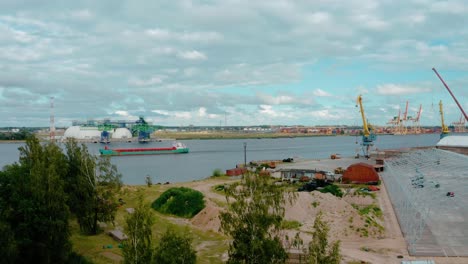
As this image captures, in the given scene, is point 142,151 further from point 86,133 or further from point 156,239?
point 156,239

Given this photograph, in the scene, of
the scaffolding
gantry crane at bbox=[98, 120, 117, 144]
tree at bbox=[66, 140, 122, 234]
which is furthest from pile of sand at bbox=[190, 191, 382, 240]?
gantry crane at bbox=[98, 120, 117, 144]

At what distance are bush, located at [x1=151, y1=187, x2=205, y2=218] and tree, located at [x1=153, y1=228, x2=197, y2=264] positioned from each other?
13923mm

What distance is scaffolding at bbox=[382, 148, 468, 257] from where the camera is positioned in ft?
55.8

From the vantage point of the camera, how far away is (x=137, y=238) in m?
9.65

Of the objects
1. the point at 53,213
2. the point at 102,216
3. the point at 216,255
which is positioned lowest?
the point at 216,255

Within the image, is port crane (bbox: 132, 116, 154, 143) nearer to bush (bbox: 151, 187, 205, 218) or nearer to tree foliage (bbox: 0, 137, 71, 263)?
bush (bbox: 151, 187, 205, 218)

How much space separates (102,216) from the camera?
19.1 metres

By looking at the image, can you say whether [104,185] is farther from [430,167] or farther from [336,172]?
[336,172]

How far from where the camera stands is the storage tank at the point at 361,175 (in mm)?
36469

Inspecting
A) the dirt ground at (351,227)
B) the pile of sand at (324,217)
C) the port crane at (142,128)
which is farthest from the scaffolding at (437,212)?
the port crane at (142,128)

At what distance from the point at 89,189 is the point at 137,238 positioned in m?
10.1

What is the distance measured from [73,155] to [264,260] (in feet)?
44.4

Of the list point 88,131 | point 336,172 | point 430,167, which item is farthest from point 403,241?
point 88,131

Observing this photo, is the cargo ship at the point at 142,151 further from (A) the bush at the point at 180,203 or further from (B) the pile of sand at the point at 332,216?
(B) the pile of sand at the point at 332,216
